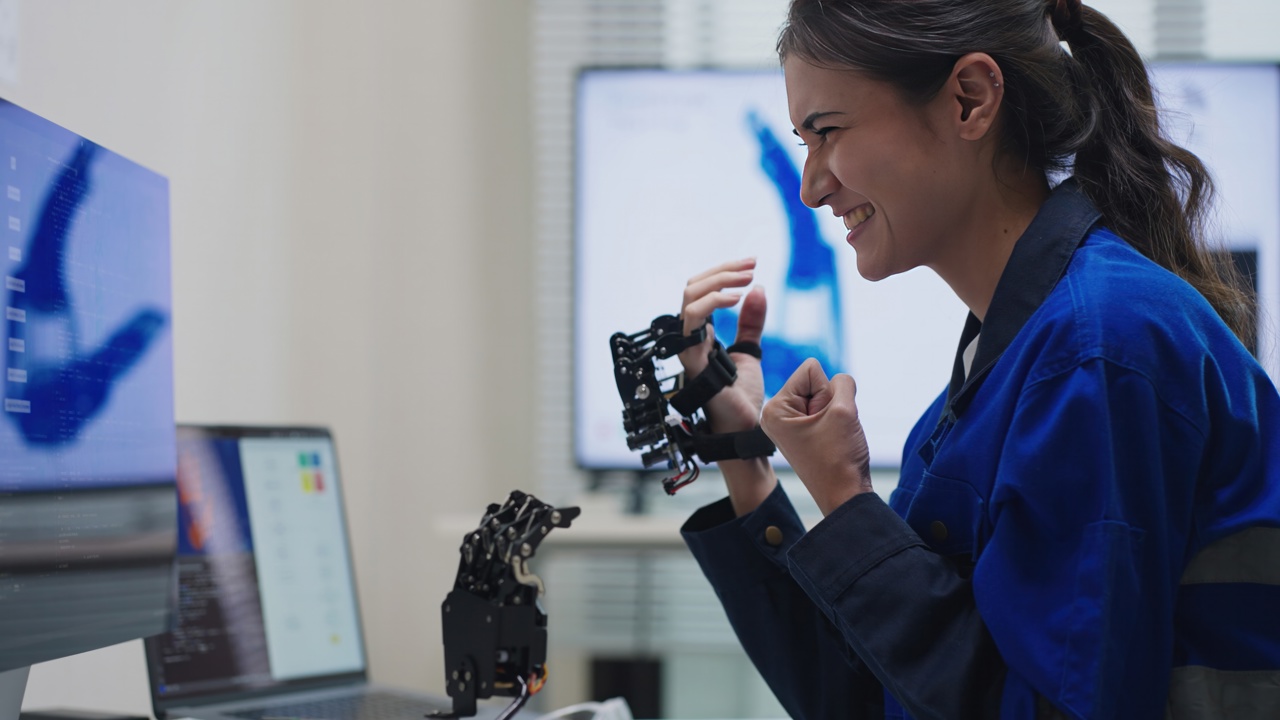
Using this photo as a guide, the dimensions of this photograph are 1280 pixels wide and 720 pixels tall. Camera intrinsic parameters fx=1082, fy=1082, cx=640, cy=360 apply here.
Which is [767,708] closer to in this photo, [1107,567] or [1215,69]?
[1215,69]

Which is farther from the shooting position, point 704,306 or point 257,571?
point 257,571

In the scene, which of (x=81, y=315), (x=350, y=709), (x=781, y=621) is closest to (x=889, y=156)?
(x=781, y=621)

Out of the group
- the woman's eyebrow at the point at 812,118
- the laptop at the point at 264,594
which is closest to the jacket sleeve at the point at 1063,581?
the woman's eyebrow at the point at 812,118

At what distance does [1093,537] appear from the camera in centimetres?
80

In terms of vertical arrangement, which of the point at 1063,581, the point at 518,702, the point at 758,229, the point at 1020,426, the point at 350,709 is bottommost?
the point at 350,709

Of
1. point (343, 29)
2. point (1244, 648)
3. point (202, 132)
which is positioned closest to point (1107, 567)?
point (1244, 648)

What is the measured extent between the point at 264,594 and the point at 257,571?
30 mm

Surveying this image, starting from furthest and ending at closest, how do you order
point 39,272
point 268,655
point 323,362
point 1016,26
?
point 323,362 < point 268,655 < point 1016,26 < point 39,272

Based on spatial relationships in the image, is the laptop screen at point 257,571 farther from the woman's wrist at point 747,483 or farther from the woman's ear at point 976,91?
the woman's ear at point 976,91

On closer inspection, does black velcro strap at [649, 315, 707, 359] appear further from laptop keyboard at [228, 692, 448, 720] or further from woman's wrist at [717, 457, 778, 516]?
laptop keyboard at [228, 692, 448, 720]

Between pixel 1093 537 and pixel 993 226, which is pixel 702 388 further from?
pixel 1093 537

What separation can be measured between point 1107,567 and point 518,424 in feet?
6.31

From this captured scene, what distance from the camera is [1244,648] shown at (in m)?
0.83

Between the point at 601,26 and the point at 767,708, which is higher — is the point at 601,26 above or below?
above
